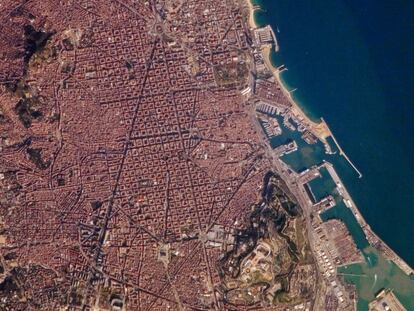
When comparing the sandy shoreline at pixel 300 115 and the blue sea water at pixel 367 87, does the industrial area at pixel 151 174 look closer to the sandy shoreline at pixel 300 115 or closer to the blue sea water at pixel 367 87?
the sandy shoreline at pixel 300 115

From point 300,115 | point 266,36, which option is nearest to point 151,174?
point 300,115

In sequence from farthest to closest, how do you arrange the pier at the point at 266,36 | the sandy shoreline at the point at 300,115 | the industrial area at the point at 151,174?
the sandy shoreline at the point at 300,115 < the pier at the point at 266,36 < the industrial area at the point at 151,174

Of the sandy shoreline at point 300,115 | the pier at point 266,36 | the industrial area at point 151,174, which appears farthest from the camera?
the sandy shoreline at point 300,115

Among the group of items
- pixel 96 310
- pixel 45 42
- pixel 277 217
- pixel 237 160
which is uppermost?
pixel 45 42

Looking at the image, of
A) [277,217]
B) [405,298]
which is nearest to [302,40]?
[277,217]

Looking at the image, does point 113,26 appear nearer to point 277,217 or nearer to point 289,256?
point 277,217

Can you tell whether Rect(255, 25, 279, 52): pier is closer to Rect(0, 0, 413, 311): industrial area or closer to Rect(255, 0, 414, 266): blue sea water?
Rect(255, 0, 414, 266): blue sea water

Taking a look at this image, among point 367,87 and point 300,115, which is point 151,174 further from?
point 367,87

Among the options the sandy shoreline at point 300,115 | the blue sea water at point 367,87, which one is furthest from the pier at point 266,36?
the sandy shoreline at point 300,115

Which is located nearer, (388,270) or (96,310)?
(96,310)
